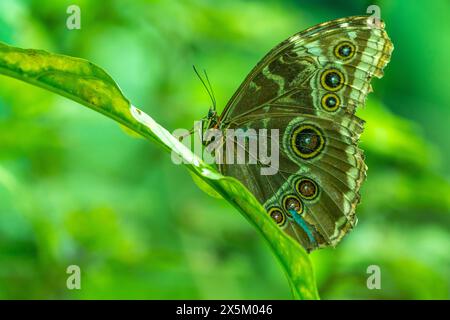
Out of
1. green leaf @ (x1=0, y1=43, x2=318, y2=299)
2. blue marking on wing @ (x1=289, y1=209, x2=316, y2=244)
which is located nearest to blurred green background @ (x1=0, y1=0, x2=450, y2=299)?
blue marking on wing @ (x1=289, y1=209, x2=316, y2=244)

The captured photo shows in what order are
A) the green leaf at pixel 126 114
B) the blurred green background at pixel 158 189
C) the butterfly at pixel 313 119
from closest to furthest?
the green leaf at pixel 126 114 < the butterfly at pixel 313 119 < the blurred green background at pixel 158 189

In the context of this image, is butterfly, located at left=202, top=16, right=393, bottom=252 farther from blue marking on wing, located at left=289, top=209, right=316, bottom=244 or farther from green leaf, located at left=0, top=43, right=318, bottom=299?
green leaf, located at left=0, top=43, right=318, bottom=299

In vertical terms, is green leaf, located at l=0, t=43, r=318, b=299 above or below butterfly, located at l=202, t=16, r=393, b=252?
below

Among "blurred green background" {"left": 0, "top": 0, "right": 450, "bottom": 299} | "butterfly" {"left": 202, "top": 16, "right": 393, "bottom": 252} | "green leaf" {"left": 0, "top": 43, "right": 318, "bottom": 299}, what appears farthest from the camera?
"blurred green background" {"left": 0, "top": 0, "right": 450, "bottom": 299}

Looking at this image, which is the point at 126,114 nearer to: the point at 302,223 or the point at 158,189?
the point at 302,223

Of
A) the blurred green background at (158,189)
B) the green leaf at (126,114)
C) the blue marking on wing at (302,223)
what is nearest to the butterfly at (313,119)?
the blue marking on wing at (302,223)

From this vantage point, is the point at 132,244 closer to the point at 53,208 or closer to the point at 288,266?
the point at 53,208

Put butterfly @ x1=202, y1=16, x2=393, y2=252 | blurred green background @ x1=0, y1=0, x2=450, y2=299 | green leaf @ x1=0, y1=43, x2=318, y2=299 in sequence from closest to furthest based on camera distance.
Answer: green leaf @ x1=0, y1=43, x2=318, y2=299
butterfly @ x1=202, y1=16, x2=393, y2=252
blurred green background @ x1=0, y1=0, x2=450, y2=299

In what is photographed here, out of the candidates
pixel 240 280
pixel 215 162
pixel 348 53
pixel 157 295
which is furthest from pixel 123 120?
pixel 240 280

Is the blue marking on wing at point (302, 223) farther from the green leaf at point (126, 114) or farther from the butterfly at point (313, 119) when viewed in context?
the green leaf at point (126, 114)
